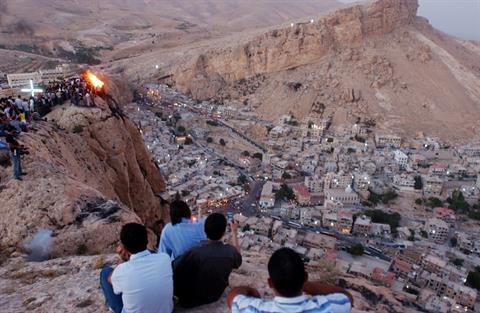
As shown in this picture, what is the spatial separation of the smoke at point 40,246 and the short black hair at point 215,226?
→ 3206 millimetres

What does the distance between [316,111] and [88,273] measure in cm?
4108

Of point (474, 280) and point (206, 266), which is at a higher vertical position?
point (206, 266)

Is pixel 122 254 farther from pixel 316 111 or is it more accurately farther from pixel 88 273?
pixel 316 111

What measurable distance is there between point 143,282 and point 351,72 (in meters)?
47.0

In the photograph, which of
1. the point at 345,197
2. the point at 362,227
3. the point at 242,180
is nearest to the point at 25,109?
the point at 362,227

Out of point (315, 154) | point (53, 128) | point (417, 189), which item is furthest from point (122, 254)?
point (315, 154)

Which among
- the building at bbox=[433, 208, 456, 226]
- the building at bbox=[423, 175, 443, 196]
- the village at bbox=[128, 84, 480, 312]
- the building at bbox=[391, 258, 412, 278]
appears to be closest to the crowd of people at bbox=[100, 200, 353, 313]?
the village at bbox=[128, 84, 480, 312]

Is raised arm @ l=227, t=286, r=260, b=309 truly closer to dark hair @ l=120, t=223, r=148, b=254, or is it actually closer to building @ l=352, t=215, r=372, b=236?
dark hair @ l=120, t=223, r=148, b=254

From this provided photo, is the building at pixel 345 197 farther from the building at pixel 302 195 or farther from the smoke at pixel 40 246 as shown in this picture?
the smoke at pixel 40 246

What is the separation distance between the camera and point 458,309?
52.4 ft

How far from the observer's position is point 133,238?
3133 millimetres

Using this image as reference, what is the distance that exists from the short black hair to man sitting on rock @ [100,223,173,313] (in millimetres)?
434

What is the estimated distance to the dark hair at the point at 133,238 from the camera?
123 inches

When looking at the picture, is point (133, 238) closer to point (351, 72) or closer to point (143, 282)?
point (143, 282)
